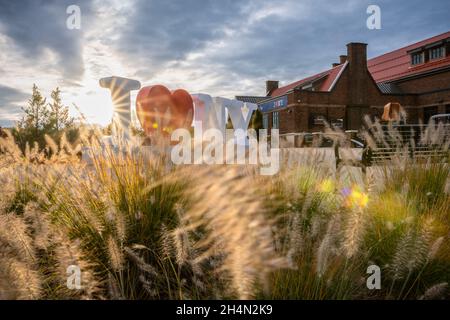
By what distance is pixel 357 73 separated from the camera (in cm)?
2962

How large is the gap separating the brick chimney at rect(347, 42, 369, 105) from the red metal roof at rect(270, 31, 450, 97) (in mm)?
961

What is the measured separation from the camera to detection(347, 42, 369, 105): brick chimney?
29.5 m

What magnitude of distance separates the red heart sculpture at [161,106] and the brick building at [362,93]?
21866 millimetres

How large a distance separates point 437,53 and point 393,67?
579 centimetres

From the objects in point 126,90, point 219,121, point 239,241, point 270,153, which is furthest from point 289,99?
point 239,241

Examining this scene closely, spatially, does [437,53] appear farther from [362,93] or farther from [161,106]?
[161,106]

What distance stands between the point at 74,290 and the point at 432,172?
10.6ft

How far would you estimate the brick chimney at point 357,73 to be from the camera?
96.9 ft

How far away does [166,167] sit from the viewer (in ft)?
9.02

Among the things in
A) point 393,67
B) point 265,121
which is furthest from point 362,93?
point 265,121

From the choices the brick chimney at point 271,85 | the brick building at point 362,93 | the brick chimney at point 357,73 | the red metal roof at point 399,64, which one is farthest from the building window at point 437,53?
the brick chimney at point 271,85

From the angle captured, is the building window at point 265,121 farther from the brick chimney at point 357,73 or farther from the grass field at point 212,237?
the grass field at point 212,237

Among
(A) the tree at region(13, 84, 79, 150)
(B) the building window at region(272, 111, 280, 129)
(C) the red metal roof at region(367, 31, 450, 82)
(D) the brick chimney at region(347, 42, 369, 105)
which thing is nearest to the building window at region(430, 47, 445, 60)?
(C) the red metal roof at region(367, 31, 450, 82)

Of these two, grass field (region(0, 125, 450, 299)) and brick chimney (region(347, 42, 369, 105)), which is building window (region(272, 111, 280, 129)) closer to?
brick chimney (region(347, 42, 369, 105))
